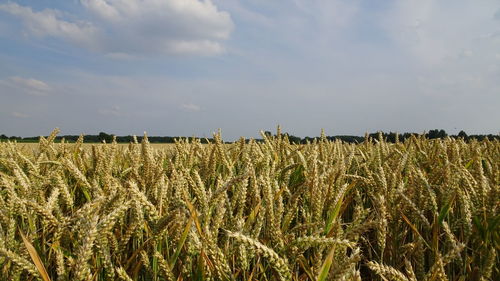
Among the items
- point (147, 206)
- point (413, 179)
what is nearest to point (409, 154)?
point (413, 179)

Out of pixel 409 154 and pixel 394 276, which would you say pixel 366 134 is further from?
pixel 394 276

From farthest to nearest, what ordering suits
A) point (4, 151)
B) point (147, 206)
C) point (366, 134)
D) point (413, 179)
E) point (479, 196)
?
point (366, 134) → point (4, 151) → point (413, 179) → point (479, 196) → point (147, 206)

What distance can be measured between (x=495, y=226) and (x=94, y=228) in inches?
61.3

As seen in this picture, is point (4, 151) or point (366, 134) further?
point (366, 134)

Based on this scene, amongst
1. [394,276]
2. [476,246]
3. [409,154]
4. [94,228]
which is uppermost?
[409,154]

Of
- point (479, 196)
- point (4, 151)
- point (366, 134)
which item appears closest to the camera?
point (479, 196)

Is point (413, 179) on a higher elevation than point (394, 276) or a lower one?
higher

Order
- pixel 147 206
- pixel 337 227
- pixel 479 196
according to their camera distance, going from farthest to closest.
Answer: pixel 479 196 → pixel 337 227 → pixel 147 206

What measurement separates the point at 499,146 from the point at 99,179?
433cm

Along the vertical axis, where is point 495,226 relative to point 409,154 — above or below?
below

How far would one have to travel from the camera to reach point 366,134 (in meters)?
4.33

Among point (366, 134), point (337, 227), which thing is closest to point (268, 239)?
point (337, 227)

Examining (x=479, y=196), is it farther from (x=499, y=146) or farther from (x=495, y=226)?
(x=499, y=146)

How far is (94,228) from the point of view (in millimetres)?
975
